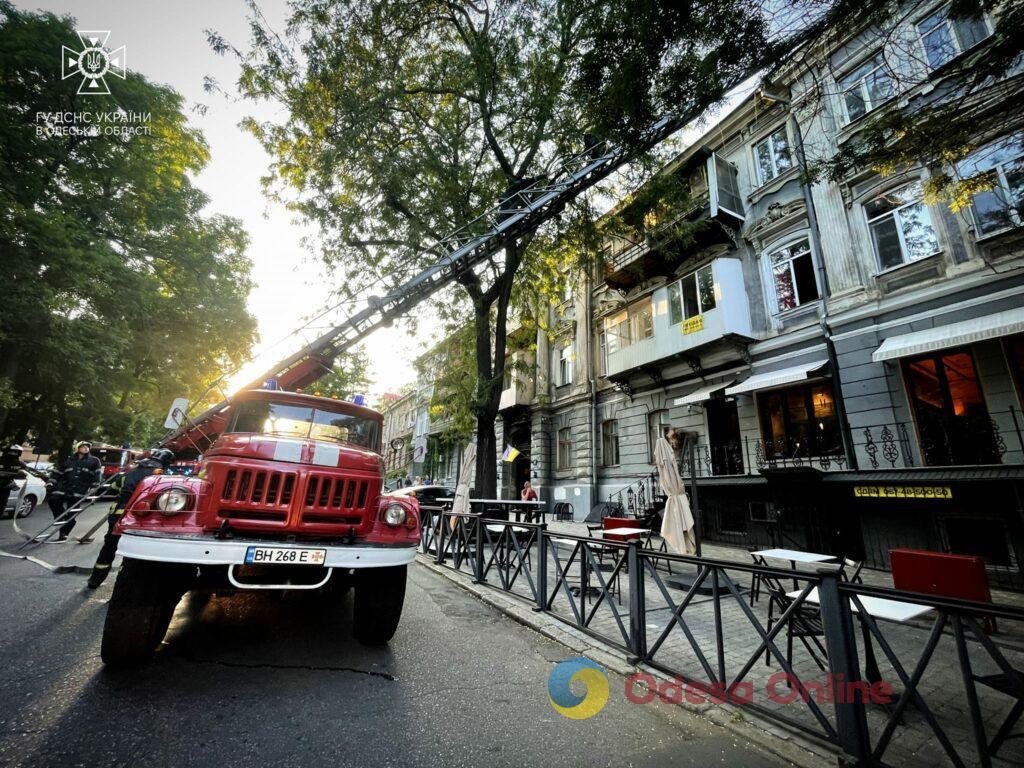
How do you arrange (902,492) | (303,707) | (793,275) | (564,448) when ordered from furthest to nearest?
1. (564,448)
2. (793,275)
3. (902,492)
4. (303,707)

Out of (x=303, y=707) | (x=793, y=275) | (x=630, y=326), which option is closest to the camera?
(x=303, y=707)

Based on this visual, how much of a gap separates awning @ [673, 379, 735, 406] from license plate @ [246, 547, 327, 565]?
12371 millimetres

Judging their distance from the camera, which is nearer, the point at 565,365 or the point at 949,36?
the point at 949,36

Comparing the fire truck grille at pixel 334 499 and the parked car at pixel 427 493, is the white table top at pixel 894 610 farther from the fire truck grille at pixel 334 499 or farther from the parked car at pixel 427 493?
the parked car at pixel 427 493

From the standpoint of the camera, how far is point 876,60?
10.8m

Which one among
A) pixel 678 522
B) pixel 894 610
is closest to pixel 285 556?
pixel 894 610

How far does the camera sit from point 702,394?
13.1 meters

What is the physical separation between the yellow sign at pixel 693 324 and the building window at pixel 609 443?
16.6 feet

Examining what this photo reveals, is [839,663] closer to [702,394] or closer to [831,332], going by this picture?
[831,332]

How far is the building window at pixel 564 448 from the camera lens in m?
19.2

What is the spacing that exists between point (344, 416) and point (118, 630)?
283 cm

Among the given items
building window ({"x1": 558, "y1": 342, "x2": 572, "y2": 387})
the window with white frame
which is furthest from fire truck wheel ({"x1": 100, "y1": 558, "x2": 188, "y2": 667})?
building window ({"x1": 558, "y1": 342, "x2": 572, "y2": 387})

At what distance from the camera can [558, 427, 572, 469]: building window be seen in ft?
63.0

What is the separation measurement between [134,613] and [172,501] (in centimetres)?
82
